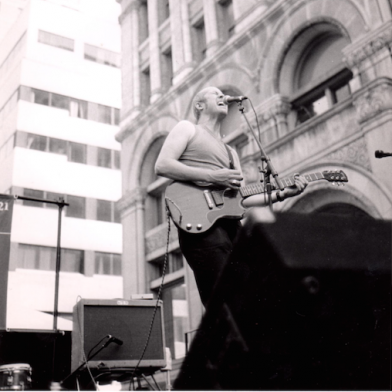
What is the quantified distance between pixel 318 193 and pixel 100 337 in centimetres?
646

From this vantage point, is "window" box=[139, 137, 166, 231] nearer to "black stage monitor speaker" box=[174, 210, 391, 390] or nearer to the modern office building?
the modern office building

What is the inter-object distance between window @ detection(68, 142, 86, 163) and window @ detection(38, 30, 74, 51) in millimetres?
3337

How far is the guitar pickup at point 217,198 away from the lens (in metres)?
2.65

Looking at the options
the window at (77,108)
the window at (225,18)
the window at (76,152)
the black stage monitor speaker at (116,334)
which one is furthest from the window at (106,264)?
the black stage monitor speaker at (116,334)

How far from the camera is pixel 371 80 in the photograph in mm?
8641

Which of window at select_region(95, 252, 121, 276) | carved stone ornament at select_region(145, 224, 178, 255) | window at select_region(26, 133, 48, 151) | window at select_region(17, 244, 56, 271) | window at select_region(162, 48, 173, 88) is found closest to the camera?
carved stone ornament at select_region(145, 224, 178, 255)

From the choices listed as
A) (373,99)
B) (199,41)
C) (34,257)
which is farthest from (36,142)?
(373,99)

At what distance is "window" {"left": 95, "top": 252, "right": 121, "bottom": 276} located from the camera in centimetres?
1911

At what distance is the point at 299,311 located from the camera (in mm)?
1705

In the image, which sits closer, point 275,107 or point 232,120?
point 275,107

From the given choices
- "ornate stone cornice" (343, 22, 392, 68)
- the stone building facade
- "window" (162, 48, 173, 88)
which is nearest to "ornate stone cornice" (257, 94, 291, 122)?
the stone building facade

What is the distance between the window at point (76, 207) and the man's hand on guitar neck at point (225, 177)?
641 inches

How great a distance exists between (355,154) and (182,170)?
22.8 feet

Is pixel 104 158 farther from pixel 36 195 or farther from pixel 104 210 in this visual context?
pixel 36 195
